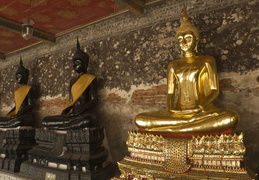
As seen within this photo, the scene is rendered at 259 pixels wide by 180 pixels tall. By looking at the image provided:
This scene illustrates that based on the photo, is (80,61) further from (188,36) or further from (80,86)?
(188,36)

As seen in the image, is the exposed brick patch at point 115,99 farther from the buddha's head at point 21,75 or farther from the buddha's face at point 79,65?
the buddha's head at point 21,75

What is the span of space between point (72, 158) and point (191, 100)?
2066 millimetres

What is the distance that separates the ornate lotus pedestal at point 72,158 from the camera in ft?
10.9

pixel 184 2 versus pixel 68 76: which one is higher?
pixel 184 2

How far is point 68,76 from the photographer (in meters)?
5.14

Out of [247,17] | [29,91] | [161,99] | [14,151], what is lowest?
[14,151]

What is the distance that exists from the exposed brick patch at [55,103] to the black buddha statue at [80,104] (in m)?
0.74

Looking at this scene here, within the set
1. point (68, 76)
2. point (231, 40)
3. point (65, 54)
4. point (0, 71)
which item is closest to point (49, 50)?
point (65, 54)

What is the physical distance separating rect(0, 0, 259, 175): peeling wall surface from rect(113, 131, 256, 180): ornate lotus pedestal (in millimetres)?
925

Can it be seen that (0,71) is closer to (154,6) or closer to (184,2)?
(154,6)

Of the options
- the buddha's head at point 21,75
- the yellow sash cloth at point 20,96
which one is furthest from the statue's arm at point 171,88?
the buddha's head at point 21,75

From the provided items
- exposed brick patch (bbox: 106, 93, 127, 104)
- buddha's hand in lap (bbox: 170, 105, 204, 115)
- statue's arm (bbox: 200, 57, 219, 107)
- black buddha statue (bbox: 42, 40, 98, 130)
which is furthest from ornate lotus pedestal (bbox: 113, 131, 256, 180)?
exposed brick patch (bbox: 106, 93, 127, 104)

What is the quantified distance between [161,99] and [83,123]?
137 centimetres

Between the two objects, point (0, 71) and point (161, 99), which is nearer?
point (161, 99)
